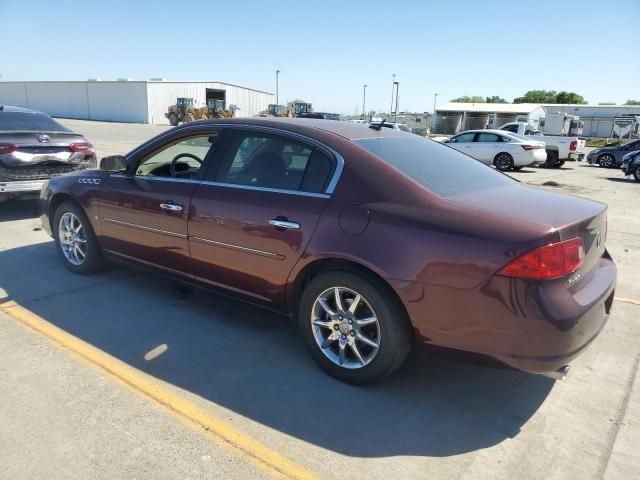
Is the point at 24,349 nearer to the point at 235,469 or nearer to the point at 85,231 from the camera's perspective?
the point at 85,231

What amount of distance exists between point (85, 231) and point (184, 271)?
4.96 feet

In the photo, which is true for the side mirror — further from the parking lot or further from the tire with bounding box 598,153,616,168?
the tire with bounding box 598,153,616,168

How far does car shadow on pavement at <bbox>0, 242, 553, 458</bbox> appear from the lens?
2.79m

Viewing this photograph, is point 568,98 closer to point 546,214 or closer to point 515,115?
point 515,115

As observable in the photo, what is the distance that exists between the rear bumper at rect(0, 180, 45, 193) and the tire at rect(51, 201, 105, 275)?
239cm

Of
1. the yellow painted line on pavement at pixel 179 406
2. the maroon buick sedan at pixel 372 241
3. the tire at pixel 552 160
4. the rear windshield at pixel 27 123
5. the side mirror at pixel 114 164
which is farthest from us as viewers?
the tire at pixel 552 160

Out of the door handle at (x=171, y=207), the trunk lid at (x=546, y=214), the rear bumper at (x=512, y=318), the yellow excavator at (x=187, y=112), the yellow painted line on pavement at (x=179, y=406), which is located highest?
the yellow excavator at (x=187, y=112)

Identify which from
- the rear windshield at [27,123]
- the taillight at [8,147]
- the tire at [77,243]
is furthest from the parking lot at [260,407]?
the rear windshield at [27,123]

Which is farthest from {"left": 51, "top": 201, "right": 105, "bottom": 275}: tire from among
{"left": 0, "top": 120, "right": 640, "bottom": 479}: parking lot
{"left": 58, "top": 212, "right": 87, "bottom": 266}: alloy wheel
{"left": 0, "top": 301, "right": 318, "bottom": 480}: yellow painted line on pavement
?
{"left": 0, "top": 301, "right": 318, "bottom": 480}: yellow painted line on pavement

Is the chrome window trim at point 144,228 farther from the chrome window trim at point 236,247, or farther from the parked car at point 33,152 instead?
the parked car at point 33,152

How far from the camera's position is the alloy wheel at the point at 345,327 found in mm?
3096

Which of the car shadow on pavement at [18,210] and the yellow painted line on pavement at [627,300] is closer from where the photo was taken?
the yellow painted line on pavement at [627,300]

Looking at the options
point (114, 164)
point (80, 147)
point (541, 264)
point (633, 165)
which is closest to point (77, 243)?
point (114, 164)

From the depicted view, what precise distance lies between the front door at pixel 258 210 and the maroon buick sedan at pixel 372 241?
0.4 inches
